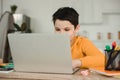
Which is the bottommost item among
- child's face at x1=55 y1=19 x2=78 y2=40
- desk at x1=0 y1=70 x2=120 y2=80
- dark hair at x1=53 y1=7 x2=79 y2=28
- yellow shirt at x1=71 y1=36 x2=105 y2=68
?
desk at x1=0 y1=70 x2=120 y2=80

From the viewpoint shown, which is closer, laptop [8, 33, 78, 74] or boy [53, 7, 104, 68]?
laptop [8, 33, 78, 74]

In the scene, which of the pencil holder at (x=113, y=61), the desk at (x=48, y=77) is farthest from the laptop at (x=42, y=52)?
the pencil holder at (x=113, y=61)

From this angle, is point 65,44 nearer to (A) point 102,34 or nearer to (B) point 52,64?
(B) point 52,64

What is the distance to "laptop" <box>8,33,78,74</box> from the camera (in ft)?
2.88

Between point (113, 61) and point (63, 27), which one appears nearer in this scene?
point (113, 61)

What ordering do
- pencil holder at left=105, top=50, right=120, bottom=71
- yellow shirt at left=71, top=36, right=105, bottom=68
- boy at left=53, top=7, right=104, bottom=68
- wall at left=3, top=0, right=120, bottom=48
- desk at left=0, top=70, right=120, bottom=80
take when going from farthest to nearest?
1. wall at left=3, top=0, right=120, bottom=48
2. boy at left=53, top=7, right=104, bottom=68
3. yellow shirt at left=71, top=36, right=105, bottom=68
4. pencil holder at left=105, top=50, right=120, bottom=71
5. desk at left=0, top=70, right=120, bottom=80

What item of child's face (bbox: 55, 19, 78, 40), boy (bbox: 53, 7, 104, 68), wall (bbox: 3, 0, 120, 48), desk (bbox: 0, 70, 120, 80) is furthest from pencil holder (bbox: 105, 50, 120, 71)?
wall (bbox: 3, 0, 120, 48)

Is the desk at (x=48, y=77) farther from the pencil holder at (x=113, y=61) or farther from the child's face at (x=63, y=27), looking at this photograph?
the child's face at (x=63, y=27)

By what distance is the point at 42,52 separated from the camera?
3.00ft

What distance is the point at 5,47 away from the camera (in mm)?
1224

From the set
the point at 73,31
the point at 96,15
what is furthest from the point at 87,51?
the point at 96,15

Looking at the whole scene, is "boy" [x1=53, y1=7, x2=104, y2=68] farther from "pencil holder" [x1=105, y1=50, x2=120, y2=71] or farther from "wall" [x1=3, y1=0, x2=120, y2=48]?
"wall" [x1=3, y1=0, x2=120, y2=48]

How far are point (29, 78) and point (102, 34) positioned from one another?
2.77 metres

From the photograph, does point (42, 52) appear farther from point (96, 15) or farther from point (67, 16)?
point (96, 15)
